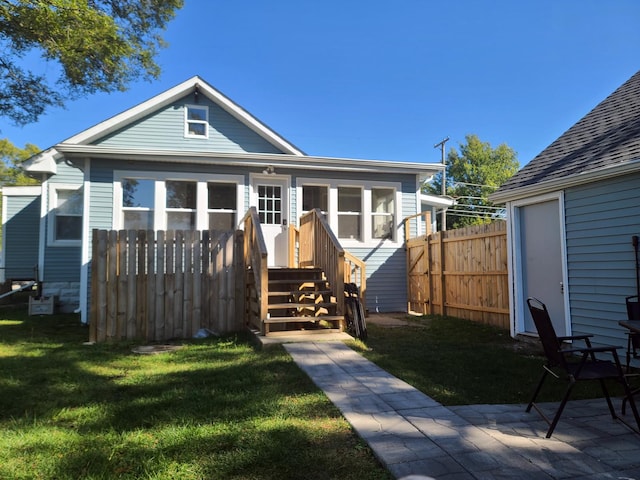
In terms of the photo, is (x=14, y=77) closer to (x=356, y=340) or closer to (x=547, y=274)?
(x=356, y=340)

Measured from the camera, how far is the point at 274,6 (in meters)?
12.2

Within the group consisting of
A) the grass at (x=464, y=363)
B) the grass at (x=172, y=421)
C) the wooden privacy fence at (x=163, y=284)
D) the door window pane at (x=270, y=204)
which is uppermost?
the door window pane at (x=270, y=204)

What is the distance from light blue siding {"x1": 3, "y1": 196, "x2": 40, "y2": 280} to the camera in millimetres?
13367

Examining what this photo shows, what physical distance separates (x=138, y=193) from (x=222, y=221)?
6.54 ft

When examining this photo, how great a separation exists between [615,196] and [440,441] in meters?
4.48

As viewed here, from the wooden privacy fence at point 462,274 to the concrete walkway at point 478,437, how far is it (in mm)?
4166

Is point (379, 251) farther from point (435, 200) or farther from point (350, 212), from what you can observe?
point (435, 200)

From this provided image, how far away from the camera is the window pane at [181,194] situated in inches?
382

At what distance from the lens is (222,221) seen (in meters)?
9.90

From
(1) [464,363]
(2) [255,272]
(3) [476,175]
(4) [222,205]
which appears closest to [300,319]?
(2) [255,272]

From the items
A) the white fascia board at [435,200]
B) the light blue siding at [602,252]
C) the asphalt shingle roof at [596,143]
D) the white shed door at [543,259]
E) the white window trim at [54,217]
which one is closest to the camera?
the light blue siding at [602,252]

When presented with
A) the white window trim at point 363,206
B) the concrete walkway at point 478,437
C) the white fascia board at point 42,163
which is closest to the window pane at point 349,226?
the white window trim at point 363,206

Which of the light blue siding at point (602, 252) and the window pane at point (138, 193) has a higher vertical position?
the window pane at point (138, 193)

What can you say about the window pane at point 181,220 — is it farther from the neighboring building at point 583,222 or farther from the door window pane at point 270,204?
the neighboring building at point 583,222
